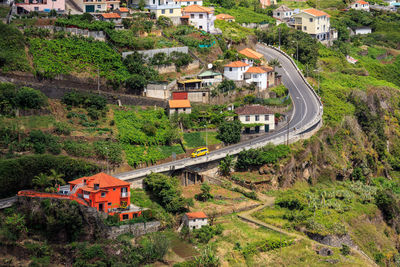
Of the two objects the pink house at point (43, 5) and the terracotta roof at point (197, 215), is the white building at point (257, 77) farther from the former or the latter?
the terracotta roof at point (197, 215)

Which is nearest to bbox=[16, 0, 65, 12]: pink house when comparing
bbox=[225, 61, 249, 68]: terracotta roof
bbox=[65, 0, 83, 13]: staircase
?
bbox=[65, 0, 83, 13]: staircase

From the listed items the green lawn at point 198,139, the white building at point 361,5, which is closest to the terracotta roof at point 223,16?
the green lawn at point 198,139

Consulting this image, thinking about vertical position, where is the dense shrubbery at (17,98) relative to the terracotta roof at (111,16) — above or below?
below

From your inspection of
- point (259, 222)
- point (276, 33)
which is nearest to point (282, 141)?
point (259, 222)

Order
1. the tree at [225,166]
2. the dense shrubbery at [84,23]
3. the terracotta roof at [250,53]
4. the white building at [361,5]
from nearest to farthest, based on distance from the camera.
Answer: the tree at [225,166]
the dense shrubbery at [84,23]
the terracotta roof at [250,53]
the white building at [361,5]

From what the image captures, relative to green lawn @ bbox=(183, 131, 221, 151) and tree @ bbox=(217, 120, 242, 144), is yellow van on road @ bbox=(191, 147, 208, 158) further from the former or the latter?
tree @ bbox=(217, 120, 242, 144)

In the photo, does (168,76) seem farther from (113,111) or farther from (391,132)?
(391,132)

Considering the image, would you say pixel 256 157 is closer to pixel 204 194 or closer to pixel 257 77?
pixel 204 194

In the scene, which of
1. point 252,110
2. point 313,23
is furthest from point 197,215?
point 313,23
